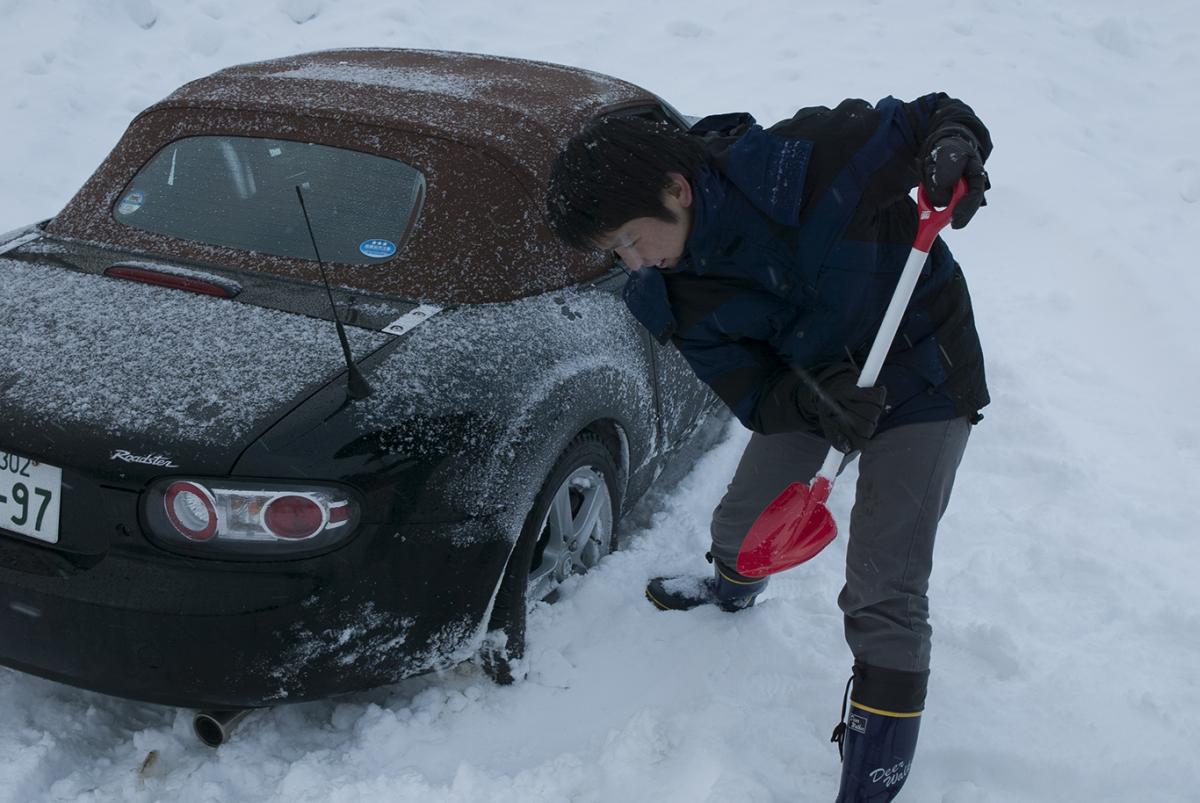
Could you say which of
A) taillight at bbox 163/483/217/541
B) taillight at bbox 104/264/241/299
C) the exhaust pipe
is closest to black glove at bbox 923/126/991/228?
taillight at bbox 163/483/217/541

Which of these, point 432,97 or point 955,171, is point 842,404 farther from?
point 432,97

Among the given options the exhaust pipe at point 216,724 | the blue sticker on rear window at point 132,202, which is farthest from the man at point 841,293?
the blue sticker on rear window at point 132,202

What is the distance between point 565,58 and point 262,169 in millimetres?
6149

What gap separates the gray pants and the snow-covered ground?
43cm

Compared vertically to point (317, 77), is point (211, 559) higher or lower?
lower

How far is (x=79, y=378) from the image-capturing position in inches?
89.4

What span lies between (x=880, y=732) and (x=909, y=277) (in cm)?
93

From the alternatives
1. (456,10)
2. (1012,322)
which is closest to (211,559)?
(1012,322)

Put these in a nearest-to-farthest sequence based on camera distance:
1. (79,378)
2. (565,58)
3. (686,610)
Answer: (79,378) → (686,610) → (565,58)

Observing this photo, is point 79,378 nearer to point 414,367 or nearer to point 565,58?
point 414,367

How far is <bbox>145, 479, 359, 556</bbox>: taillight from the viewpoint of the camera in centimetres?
211

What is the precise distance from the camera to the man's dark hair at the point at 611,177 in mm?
2039

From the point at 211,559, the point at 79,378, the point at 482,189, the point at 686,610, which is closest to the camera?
the point at 211,559

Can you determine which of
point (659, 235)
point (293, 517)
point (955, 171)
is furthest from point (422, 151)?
point (955, 171)
